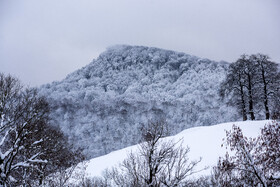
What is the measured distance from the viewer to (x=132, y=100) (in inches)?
2516

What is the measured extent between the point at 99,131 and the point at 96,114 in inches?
281

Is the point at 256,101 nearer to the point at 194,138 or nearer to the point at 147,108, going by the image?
the point at 194,138

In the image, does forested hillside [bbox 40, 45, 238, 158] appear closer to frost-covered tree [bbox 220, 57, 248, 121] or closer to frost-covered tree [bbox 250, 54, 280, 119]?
frost-covered tree [bbox 220, 57, 248, 121]

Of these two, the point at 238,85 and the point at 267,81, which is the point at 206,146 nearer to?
the point at 238,85

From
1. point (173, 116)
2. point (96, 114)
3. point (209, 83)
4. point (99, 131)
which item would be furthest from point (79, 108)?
point (209, 83)

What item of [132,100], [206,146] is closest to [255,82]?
[206,146]

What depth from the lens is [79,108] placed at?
6500 centimetres

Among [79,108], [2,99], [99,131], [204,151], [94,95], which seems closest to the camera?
[2,99]

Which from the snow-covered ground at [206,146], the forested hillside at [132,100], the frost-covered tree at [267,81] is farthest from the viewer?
the forested hillside at [132,100]

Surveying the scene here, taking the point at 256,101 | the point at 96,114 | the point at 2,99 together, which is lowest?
the point at 2,99

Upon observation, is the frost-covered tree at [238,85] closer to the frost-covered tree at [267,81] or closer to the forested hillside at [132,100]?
the frost-covered tree at [267,81]

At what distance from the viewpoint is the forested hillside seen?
53562 mm

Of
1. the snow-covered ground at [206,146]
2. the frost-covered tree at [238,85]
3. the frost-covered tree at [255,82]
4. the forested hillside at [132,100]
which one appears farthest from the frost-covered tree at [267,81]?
the forested hillside at [132,100]

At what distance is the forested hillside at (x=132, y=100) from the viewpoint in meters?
53.6
